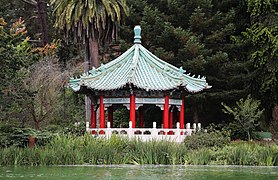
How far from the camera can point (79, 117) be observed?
36.3 m

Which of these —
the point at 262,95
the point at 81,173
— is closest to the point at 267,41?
the point at 262,95

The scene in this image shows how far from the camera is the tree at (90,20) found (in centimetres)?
3312

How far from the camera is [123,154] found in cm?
2298

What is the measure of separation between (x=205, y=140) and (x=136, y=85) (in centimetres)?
393


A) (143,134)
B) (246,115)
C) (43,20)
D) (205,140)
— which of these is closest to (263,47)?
(246,115)

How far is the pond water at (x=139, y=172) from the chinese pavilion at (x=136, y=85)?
5851mm

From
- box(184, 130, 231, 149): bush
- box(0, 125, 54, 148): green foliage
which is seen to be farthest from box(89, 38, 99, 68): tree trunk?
box(0, 125, 54, 148): green foliage

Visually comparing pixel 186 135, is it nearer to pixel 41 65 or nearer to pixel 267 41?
pixel 267 41

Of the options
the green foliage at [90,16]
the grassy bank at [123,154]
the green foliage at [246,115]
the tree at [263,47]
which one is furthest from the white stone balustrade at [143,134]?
the green foliage at [90,16]

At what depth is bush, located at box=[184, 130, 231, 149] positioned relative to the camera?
25.5m

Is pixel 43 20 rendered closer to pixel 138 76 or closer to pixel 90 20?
pixel 90 20

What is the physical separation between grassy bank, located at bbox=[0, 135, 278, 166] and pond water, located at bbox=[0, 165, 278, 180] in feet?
3.04

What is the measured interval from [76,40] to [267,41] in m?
11.1

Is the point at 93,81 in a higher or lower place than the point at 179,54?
lower
